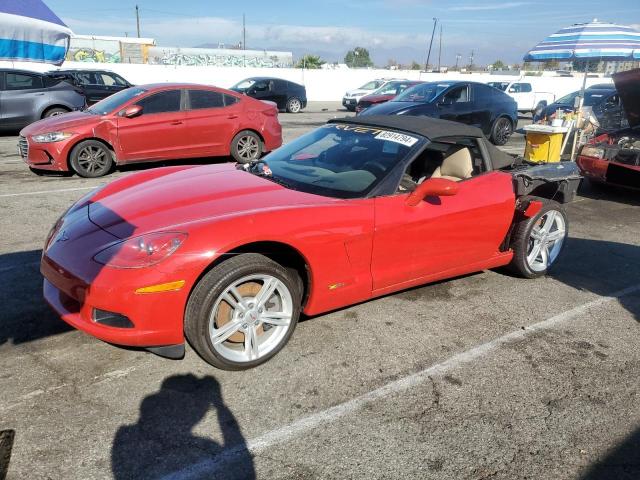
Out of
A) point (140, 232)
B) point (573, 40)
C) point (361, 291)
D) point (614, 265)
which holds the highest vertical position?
point (573, 40)

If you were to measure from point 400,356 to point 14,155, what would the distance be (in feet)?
31.2

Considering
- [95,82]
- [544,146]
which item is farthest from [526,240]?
[95,82]

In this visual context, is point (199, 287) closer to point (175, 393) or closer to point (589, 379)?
point (175, 393)

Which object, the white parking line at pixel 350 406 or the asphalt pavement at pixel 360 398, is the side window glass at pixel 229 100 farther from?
the white parking line at pixel 350 406

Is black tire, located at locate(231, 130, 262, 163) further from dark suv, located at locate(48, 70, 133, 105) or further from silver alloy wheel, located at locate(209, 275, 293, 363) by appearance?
dark suv, located at locate(48, 70, 133, 105)

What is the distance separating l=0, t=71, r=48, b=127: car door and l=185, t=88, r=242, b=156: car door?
5325 millimetres

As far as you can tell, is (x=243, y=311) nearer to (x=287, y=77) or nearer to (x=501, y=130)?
(x=501, y=130)

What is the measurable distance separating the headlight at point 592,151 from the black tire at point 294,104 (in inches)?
596

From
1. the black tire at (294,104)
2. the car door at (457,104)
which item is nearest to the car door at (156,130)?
the car door at (457,104)

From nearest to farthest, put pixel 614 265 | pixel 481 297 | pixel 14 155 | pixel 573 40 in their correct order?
1. pixel 481 297
2. pixel 614 265
3. pixel 14 155
4. pixel 573 40

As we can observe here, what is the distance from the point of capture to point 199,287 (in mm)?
2756

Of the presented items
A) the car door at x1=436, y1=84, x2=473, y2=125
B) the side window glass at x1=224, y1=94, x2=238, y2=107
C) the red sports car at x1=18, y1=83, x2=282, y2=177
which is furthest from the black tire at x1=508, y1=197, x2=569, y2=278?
the car door at x1=436, y1=84, x2=473, y2=125

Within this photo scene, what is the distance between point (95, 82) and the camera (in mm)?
15852

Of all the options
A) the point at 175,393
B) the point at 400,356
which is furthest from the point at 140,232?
the point at 400,356
